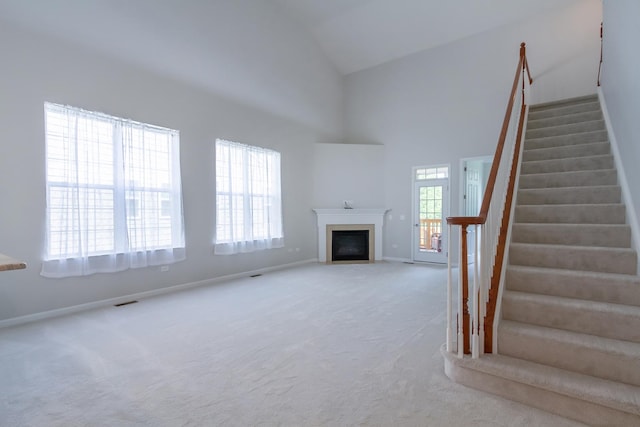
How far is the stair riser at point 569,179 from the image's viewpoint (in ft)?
10.5

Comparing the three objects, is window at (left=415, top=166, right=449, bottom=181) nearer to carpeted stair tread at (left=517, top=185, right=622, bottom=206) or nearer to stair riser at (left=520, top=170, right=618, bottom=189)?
stair riser at (left=520, top=170, right=618, bottom=189)

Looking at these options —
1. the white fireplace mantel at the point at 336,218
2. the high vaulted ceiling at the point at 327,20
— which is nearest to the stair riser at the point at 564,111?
the high vaulted ceiling at the point at 327,20

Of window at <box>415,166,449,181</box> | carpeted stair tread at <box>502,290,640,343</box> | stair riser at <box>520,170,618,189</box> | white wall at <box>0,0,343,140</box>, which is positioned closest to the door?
window at <box>415,166,449,181</box>

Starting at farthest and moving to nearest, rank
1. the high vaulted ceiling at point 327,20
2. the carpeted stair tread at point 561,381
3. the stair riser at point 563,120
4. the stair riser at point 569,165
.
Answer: the stair riser at point 563,120, the high vaulted ceiling at point 327,20, the stair riser at point 569,165, the carpeted stair tread at point 561,381

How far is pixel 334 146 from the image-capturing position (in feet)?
25.0

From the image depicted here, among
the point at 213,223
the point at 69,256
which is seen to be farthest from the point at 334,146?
the point at 69,256

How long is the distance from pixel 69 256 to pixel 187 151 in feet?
6.91

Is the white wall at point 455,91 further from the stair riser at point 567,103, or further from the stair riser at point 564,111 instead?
the stair riser at point 564,111

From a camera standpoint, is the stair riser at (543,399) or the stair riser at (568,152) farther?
the stair riser at (568,152)

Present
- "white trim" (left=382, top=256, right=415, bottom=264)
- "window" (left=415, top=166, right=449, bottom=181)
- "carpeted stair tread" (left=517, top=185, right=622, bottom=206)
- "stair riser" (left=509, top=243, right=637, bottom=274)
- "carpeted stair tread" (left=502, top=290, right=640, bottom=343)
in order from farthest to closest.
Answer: "white trim" (left=382, top=256, right=415, bottom=264) → "window" (left=415, top=166, right=449, bottom=181) → "carpeted stair tread" (left=517, top=185, right=622, bottom=206) → "stair riser" (left=509, top=243, right=637, bottom=274) → "carpeted stair tread" (left=502, top=290, right=640, bottom=343)

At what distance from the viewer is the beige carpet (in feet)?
6.12

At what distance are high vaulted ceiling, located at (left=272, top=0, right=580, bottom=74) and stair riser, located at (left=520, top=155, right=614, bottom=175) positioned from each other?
399cm

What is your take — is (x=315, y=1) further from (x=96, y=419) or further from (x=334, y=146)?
(x=96, y=419)

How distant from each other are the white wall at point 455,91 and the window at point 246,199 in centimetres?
275
